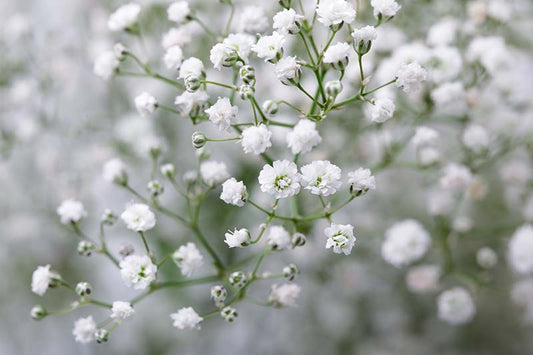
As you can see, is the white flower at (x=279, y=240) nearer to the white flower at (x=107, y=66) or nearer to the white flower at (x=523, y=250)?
the white flower at (x=107, y=66)

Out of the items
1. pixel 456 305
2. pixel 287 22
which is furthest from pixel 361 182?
pixel 456 305

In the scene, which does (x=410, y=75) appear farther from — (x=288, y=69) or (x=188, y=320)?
(x=188, y=320)

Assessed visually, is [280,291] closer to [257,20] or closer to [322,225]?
[257,20]

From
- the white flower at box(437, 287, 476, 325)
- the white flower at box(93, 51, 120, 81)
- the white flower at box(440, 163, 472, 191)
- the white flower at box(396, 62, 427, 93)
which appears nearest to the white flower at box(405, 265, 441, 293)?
the white flower at box(437, 287, 476, 325)

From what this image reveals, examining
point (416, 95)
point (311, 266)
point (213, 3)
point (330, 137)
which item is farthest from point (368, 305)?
point (213, 3)

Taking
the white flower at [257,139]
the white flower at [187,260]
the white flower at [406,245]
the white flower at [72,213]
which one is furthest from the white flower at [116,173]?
the white flower at [406,245]

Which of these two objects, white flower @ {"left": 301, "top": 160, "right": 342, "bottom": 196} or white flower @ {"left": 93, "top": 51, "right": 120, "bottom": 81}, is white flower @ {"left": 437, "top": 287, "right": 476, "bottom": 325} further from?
white flower @ {"left": 93, "top": 51, "right": 120, "bottom": 81}
